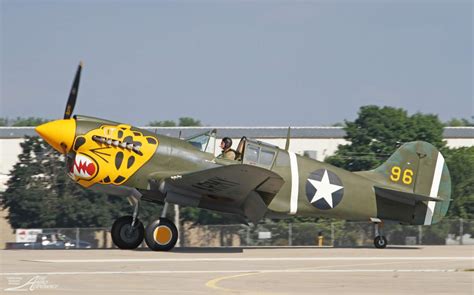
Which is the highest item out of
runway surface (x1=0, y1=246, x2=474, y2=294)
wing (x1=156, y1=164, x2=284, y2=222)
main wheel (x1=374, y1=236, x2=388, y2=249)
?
wing (x1=156, y1=164, x2=284, y2=222)

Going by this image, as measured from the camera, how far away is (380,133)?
54.5 meters

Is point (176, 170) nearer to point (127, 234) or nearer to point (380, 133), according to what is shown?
point (127, 234)

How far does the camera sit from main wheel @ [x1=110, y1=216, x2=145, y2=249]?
18.8 metres

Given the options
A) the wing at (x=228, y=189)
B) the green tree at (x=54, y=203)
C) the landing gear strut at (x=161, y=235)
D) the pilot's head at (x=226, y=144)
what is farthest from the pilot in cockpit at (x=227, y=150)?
the green tree at (x=54, y=203)

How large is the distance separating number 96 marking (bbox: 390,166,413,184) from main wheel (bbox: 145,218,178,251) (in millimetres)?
5457

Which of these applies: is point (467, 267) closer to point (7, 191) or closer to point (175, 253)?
point (175, 253)

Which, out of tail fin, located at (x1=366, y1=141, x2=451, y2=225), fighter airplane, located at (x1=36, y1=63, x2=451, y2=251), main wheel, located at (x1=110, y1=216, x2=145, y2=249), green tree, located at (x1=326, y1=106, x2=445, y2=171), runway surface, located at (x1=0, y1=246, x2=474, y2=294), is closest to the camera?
runway surface, located at (x1=0, y1=246, x2=474, y2=294)

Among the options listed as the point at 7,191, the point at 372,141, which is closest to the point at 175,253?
the point at 7,191

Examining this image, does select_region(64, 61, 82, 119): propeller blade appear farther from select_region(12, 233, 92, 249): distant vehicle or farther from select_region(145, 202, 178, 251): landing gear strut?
select_region(12, 233, 92, 249): distant vehicle

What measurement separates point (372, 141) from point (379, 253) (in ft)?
117

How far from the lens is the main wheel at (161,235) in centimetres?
1811

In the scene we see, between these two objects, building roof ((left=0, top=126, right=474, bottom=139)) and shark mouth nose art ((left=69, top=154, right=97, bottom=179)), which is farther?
building roof ((left=0, top=126, right=474, bottom=139))

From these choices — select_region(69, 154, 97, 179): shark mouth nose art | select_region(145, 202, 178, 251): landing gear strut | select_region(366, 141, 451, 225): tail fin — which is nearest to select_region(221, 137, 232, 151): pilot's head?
select_region(145, 202, 178, 251): landing gear strut

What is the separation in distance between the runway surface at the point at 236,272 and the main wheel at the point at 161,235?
12.6 inches
